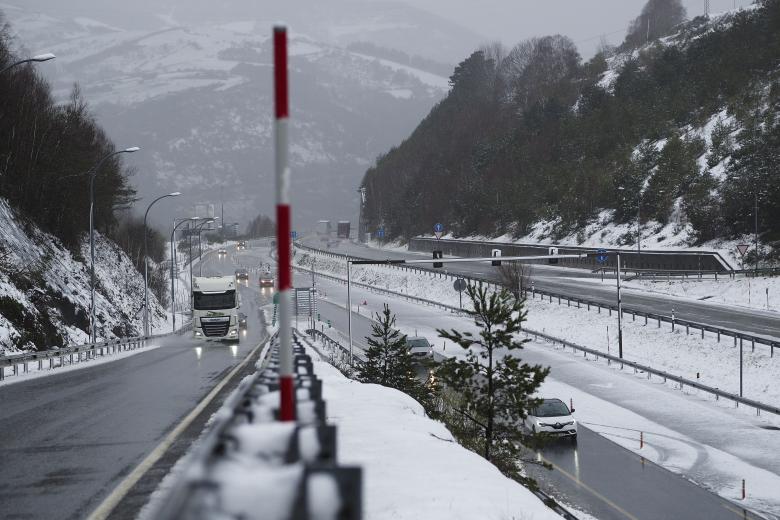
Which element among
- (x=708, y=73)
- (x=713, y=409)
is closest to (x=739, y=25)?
(x=708, y=73)

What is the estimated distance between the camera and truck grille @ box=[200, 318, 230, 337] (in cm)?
3842

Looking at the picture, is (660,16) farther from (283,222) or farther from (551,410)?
(283,222)

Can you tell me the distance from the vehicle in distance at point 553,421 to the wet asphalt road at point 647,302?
69.8 ft

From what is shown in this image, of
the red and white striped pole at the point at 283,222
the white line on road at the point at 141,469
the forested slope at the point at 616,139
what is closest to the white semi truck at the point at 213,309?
the white line on road at the point at 141,469

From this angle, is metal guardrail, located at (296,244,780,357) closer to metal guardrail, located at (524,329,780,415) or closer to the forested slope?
metal guardrail, located at (524,329,780,415)

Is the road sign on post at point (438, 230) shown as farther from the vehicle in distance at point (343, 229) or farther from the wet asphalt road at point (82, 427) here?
the wet asphalt road at point (82, 427)

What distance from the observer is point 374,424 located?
10922mm

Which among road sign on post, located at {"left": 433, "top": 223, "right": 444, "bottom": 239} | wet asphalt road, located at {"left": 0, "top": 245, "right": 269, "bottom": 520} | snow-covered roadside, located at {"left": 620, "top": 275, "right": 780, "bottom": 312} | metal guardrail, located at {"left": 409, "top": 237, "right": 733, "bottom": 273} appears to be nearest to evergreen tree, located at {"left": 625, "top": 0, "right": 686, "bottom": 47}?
road sign on post, located at {"left": 433, "top": 223, "right": 444, "bottom": 239}

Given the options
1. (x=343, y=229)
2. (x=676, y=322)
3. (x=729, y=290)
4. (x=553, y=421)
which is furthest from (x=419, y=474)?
(x=343, y=229)

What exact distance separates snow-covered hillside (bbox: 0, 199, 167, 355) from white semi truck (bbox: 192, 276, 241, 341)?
725 cm

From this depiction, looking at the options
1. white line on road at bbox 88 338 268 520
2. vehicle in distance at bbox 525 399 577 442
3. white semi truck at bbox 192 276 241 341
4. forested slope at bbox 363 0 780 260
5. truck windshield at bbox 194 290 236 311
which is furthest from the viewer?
forested slope at bbox 363 0 780 260

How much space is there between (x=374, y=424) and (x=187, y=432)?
3592 millimetres

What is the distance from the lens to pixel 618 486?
81.6 feet

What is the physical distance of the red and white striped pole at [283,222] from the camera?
4.97 meters
